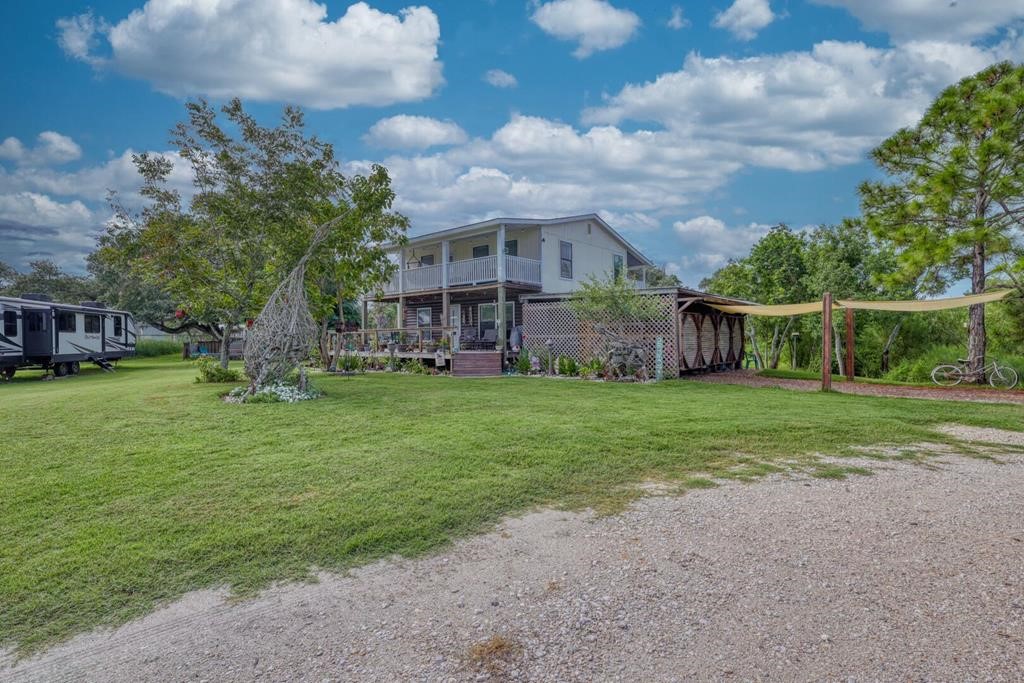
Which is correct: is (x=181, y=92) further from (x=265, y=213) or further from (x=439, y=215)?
(x=439, y=215)

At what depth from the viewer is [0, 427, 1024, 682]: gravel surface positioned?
88.7 inches

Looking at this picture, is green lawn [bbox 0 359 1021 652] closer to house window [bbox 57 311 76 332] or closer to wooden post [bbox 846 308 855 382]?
wooden post [bbox 846 308 855 382]

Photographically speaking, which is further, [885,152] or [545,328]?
[545,328]

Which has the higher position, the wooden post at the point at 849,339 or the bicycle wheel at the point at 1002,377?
the wooden post at the point at 849,339

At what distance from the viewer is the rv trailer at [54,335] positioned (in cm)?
1691

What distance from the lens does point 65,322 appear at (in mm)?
18891

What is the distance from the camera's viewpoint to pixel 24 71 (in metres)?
17.2

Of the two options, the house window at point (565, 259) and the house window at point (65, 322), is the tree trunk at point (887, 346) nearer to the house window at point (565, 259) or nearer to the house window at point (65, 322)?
the house window at point (565, 259)

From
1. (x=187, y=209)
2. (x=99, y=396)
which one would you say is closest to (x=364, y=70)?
(x=187, y=209)

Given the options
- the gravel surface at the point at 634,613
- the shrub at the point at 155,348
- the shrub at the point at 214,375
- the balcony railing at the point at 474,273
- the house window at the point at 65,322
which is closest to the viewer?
the gravel surface at the point at 634,613

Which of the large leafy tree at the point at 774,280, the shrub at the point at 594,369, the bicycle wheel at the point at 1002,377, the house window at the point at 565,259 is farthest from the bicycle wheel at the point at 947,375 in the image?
the house window at the point at 565,259

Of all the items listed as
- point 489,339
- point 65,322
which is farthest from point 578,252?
point 65,322

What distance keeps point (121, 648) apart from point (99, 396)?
10850 mm

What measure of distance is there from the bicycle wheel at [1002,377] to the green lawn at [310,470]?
16.0 ft
